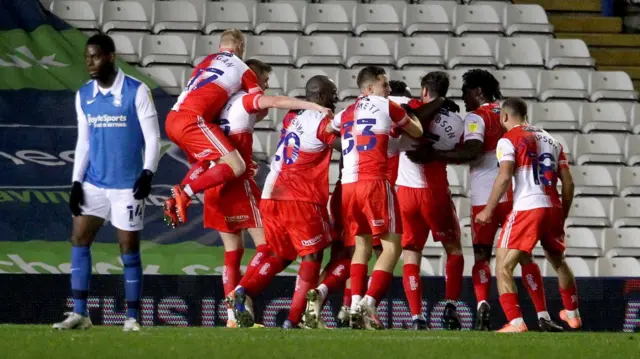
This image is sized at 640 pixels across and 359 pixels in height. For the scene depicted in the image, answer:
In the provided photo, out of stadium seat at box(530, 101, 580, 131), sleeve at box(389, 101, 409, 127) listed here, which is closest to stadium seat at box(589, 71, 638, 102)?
stadium seat at box(530, 101, 580, 131)

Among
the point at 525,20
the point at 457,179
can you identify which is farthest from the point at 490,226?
the point at 525,20

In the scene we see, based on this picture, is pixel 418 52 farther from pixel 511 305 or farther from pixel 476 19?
pixel 511 305

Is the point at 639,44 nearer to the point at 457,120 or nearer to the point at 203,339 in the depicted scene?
the point at 457,120

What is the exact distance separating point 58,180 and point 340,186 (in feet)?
13.2

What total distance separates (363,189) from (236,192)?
1029 millimetres

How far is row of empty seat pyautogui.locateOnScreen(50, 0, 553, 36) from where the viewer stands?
1419 cm

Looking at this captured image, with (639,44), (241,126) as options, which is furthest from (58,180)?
(639,44)

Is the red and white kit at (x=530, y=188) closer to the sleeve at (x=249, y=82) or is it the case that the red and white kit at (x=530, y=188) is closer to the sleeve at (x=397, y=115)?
the sleeve at (x=397, y=115)

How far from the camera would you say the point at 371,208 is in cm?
851

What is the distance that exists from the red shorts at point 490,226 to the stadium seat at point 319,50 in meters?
5.02

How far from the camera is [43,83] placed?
42.5 feet

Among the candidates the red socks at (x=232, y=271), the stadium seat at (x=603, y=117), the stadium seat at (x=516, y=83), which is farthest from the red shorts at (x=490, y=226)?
the stadium seat at (x=603, y=117)

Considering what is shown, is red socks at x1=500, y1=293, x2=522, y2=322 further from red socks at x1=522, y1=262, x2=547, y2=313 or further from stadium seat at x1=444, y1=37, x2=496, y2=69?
stadium seat at x1=444, y1=37, x2=496, y2=69

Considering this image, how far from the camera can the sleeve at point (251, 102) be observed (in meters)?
8.73
